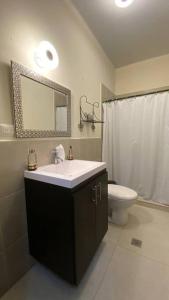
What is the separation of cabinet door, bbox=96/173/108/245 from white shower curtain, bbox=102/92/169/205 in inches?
41.1

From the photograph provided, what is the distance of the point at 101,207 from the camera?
131cm

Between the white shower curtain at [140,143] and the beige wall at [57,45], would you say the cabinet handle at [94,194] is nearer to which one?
the beige wall at [57,45]

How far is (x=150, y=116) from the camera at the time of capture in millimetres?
2096

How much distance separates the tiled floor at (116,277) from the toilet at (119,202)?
22 centimetres

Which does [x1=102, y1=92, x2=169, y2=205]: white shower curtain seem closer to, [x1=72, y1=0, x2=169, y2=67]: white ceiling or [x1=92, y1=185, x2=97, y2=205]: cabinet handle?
[x1=72, y1=0, x2=169, y2=67]: white ceiling

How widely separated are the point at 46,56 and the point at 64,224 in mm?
1332

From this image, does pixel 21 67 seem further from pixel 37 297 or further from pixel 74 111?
pixel 37 297

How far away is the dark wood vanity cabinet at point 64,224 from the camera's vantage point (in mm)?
939

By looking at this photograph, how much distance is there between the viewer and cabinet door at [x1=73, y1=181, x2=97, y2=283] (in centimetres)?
96

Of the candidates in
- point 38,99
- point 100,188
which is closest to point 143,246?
point 100,188

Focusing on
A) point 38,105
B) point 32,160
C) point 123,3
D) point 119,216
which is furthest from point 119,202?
point 123,3

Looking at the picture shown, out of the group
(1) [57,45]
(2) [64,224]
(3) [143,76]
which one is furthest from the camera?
(3) [143,76]

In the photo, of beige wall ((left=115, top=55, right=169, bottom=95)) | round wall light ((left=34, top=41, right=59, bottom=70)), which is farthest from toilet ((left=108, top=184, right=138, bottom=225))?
beige wall ((left=115, top=55, right=169, bottom=95))

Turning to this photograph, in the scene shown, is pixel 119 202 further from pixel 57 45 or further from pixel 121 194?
pixel 57 45
